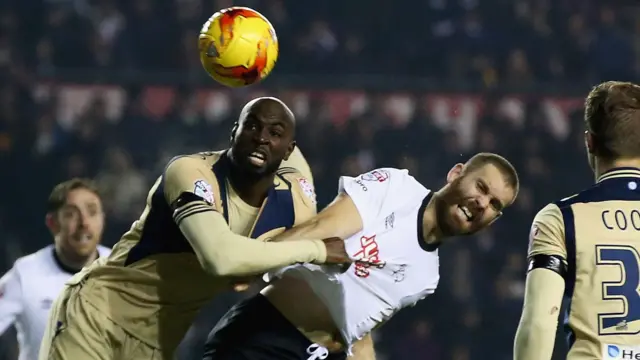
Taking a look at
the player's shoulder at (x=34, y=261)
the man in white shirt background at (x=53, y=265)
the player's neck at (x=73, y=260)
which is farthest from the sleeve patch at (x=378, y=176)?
the player's shoulder at (x=34, y=261)

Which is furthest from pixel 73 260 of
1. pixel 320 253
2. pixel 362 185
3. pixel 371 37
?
pixel 371 37

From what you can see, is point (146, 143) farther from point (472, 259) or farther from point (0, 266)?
point (472, 259)

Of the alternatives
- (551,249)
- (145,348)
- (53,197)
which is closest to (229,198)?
(145,348)

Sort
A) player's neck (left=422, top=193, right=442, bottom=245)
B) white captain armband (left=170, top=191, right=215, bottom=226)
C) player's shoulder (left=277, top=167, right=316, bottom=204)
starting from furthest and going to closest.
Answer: player's shoulder (left=277, top=167, right=316, bottom=204)
player's neck (left=422, top=193, right=442, bottom=245)
white captain armband (left=170, top=191, right=215, bottom=226)

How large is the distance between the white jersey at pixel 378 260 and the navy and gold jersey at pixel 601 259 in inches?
26.9

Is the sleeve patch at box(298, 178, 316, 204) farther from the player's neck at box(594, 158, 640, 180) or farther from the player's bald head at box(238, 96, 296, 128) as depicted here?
the player's neck at box(594, 158, 640, 180)

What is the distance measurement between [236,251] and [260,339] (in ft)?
1.52

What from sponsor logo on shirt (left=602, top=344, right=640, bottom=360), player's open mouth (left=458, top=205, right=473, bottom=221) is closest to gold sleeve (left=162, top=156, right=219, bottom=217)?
player's open mouth (left=458, top=205, right=473, bottom=221)

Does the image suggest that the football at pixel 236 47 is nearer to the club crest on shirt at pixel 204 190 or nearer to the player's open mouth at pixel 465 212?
the club crest on shirt at pixel 204 190

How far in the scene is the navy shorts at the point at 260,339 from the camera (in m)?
4.11

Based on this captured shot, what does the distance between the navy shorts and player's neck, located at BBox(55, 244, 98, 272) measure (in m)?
1.99

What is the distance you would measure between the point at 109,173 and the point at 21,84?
125 cm

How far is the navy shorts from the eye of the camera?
4.11 m

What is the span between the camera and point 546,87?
10.6m
